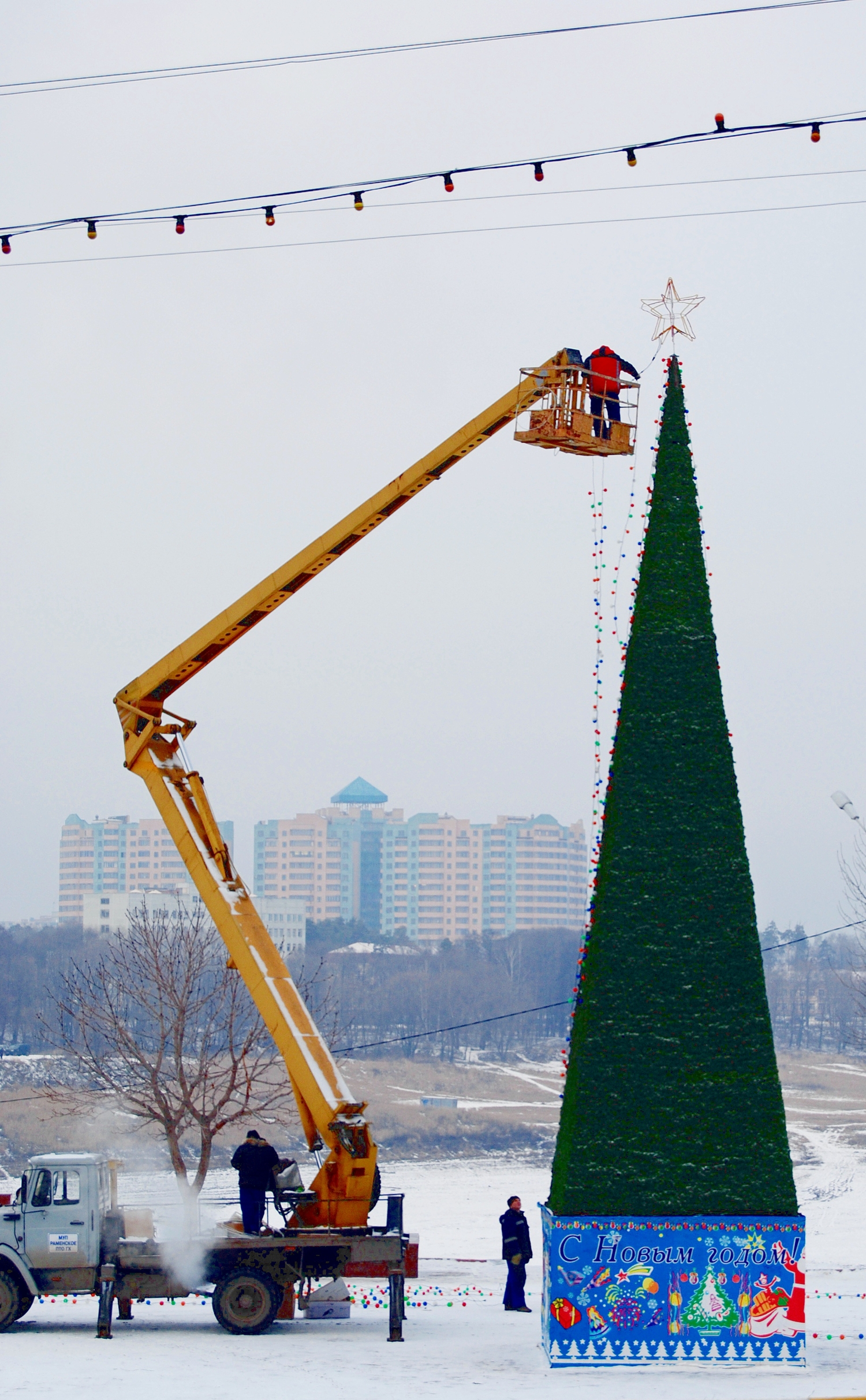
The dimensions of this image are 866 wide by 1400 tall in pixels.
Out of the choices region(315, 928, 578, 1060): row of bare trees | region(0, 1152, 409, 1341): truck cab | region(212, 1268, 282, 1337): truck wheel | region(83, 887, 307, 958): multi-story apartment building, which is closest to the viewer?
region(0, 1152, 409, 1341): truck cab

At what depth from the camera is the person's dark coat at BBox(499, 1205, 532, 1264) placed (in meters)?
18.0

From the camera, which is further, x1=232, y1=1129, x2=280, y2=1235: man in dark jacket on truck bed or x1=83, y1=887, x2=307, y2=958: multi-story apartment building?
x1=83, y1=887, x2=307, y2=958: multi-story apartment building

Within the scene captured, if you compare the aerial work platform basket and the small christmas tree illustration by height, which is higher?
the aerial work platform basket

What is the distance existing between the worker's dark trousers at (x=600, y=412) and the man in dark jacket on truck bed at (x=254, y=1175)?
8207mm

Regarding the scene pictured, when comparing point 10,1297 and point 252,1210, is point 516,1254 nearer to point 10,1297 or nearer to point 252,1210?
point 252,1210

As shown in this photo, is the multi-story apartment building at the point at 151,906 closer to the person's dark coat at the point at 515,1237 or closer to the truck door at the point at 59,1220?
the person's dark coat at the point at 515,1237

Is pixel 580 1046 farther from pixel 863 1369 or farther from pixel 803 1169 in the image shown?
pixel 803 1169

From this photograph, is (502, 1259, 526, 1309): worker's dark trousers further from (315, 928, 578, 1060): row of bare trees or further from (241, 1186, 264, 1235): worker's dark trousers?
(315, 928, 578, 1060): row of bare trees

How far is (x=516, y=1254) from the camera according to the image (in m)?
18.0

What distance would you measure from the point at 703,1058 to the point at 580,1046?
1125 mm

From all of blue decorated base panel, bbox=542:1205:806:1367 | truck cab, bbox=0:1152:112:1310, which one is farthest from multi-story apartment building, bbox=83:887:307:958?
blue decorated base panel, bbox=542:1205:806:1367

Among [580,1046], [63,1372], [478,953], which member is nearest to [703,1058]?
[580,1046]

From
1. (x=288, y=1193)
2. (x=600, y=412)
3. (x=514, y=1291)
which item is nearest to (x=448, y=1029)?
(x=514, y=1291)

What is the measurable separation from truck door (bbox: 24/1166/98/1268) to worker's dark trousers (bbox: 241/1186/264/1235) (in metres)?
1.63
